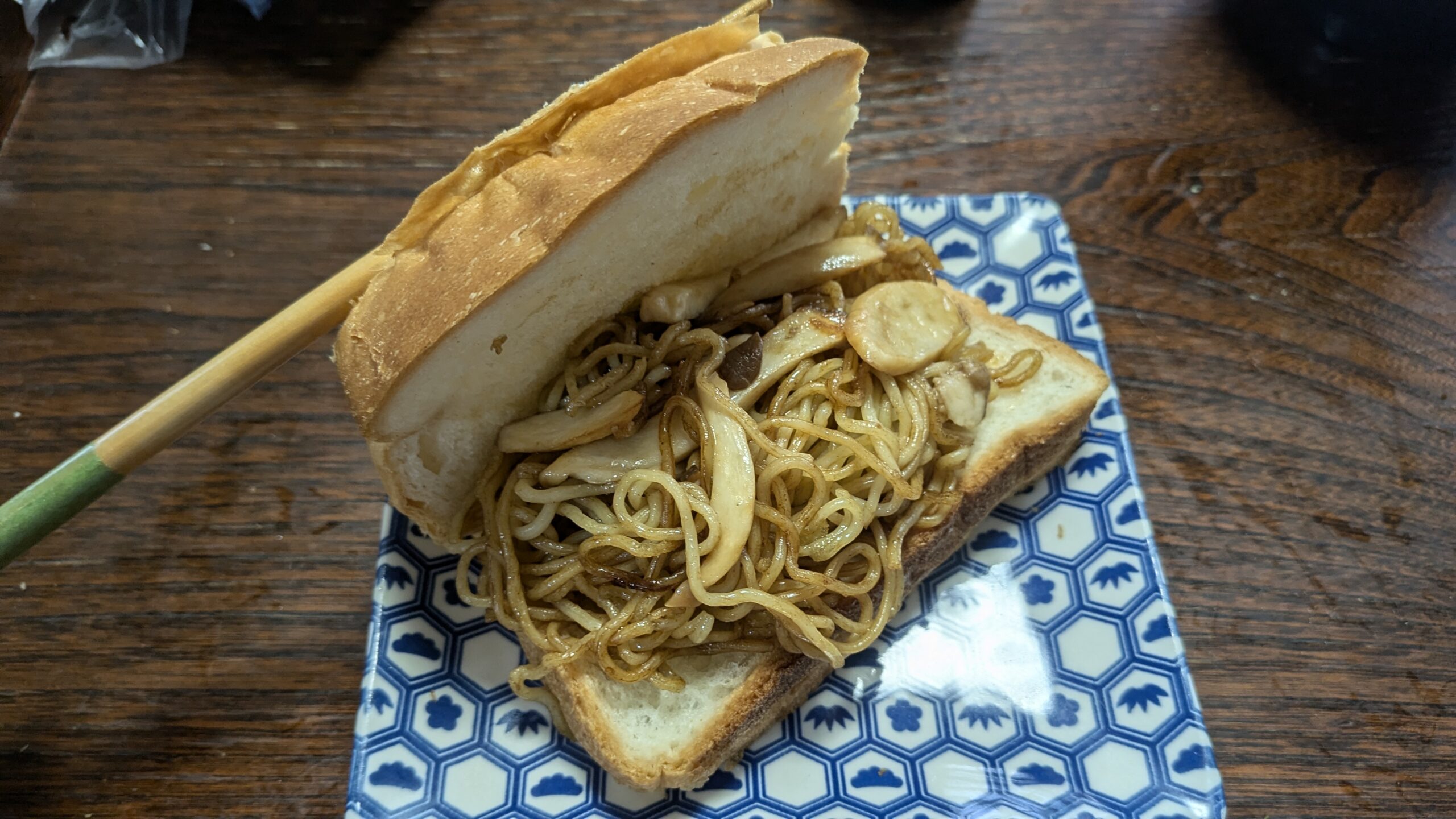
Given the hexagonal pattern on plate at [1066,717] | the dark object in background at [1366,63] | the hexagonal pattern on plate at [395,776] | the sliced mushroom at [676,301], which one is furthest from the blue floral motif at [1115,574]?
the dark object in background at [1366,63]

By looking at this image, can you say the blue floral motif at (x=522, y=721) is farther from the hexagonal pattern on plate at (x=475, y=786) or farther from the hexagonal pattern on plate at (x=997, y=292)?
the hexagonal pattern on plate at (x=997, y=292)

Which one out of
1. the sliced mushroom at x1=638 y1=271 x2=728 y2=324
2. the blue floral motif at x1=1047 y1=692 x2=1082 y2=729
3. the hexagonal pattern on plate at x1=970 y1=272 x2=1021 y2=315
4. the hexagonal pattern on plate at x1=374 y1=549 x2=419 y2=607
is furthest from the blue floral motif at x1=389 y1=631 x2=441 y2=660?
the hexagonal pattern on plate at x1=970 y1=272 x2=1021 y2=315

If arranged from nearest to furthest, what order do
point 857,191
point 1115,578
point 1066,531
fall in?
point 1115,578, point 1066,531, point 857,191

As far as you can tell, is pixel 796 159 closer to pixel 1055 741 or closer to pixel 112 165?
pixel 1055 741

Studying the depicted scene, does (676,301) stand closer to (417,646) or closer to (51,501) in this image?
(417,646)

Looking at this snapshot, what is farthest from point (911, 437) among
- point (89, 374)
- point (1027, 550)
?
point (89, 374)

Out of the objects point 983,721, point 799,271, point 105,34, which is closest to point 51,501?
point 799,271

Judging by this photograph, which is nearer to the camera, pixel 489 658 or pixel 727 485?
pixel 727 485
